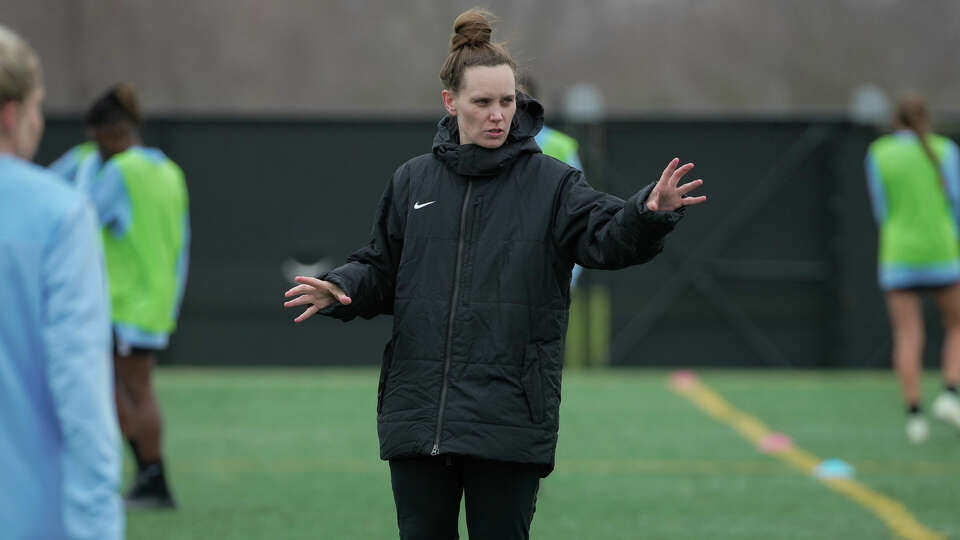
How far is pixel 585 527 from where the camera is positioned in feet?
23.4

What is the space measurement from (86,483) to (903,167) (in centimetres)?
834

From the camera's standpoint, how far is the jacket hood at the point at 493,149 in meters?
4.23

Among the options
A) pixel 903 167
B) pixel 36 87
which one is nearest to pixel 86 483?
pixel 36 87

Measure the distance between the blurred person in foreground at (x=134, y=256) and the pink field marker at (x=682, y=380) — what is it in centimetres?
711

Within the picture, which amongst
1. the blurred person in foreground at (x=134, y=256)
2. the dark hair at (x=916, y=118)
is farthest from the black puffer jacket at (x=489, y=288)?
the dark hair at (x=916, y=118)

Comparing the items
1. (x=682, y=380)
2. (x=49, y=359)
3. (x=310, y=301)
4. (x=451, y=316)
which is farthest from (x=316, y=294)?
(x=682, y=380)

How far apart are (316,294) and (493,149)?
65 centimetres

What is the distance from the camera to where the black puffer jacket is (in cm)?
403

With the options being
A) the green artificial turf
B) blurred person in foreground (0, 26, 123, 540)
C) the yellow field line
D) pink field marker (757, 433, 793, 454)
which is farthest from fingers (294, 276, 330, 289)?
pink field marker (757, 433, 793, 454)

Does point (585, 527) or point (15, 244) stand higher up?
point (15, 244)

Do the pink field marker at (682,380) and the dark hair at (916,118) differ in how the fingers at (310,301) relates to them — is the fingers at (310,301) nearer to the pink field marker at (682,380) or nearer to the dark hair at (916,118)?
the dark hair at (916,118)

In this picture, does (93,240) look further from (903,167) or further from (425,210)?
(903,167)

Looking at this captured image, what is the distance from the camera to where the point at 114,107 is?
746 cm

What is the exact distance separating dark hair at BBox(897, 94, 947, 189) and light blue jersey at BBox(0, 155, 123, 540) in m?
8.04
